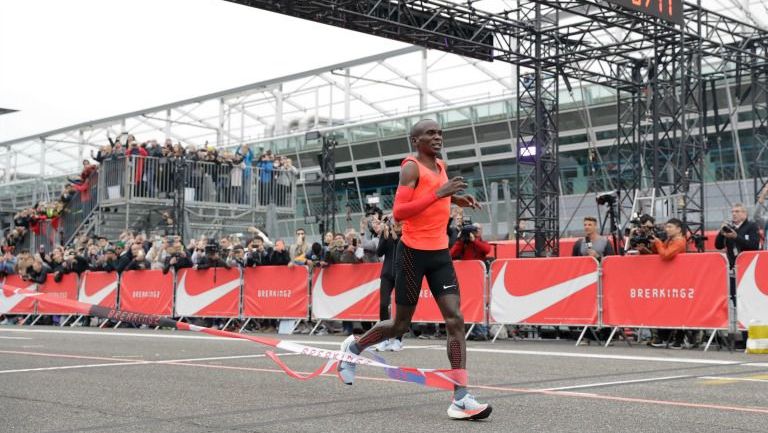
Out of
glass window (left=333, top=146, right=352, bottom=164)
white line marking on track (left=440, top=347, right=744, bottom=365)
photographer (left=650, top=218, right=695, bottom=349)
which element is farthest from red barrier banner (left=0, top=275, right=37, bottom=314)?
glass window (left=333, top=146, right=352, bottom=164)

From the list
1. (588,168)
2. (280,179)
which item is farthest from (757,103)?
(280,179)

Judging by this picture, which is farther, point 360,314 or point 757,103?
point 757,103

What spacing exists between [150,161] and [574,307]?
15.9 metres

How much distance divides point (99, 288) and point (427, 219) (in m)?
16.9

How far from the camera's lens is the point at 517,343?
14203 mm

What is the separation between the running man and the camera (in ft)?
20.6

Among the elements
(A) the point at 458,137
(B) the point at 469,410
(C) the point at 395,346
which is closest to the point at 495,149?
(A) the point at 458,137

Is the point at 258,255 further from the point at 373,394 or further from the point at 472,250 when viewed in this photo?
the point at 373,394

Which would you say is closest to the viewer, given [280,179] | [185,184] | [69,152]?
[185,184]

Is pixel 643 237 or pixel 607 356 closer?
pixel 607 356

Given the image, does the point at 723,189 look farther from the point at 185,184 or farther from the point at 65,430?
the point at 65,430

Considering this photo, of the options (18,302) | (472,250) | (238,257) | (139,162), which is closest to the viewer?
(472,250)

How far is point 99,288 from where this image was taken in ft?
71.9

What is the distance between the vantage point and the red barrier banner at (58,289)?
22609mm
